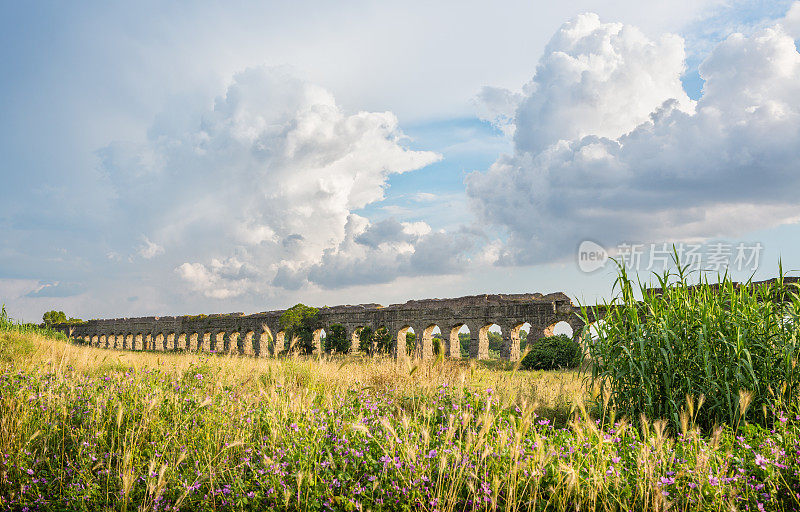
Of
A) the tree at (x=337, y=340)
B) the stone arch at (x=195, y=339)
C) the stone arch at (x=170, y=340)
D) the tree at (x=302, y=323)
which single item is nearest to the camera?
the tree at (x=337, y=340)

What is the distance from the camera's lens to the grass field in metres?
3.09

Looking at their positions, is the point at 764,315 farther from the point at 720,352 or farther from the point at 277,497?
the point at 277,497

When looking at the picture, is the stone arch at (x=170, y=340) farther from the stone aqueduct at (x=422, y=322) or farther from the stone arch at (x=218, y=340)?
the stone arch at (x=218, y=340)

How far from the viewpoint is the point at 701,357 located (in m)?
4.91

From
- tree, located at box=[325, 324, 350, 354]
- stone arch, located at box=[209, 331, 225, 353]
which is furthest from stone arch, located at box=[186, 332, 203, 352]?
tree, located at box=[325, 324, 350, 354]

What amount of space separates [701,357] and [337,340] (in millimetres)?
22281

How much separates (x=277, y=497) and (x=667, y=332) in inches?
151

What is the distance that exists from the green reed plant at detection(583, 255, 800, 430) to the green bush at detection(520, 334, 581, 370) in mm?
10819

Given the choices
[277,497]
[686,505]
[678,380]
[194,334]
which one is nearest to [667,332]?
[678,380]

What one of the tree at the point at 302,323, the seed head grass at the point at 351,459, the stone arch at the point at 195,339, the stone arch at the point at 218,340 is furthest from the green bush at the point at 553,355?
the stone arch at the point at 195,339

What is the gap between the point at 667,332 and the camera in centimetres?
507

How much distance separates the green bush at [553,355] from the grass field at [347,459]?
37.4 ft

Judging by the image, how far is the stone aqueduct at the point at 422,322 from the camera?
20453 millimetres

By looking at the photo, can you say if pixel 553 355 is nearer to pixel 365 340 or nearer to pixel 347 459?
pixel 365 340
